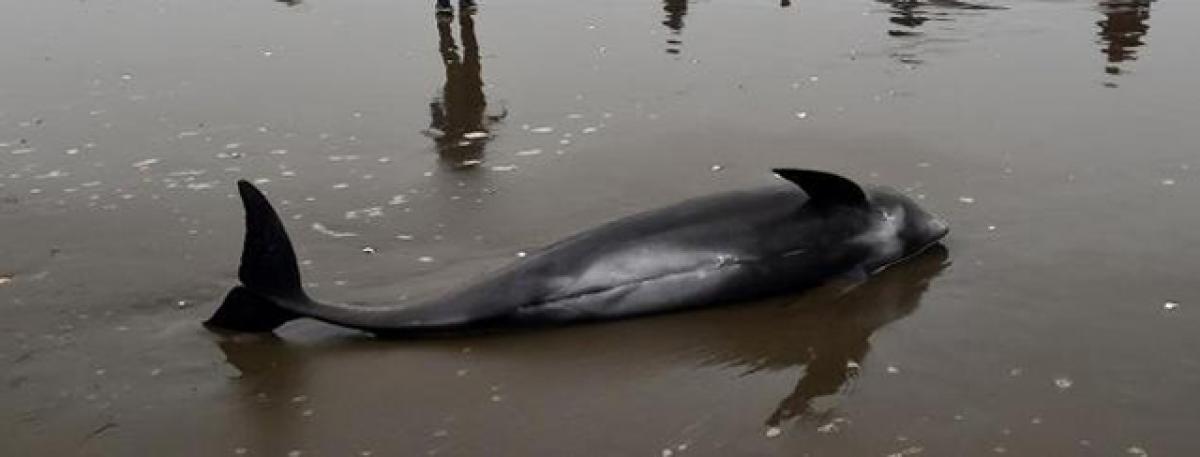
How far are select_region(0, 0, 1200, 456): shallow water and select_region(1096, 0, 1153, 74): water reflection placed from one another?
0.08 m

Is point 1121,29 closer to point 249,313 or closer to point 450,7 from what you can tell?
point 450,7

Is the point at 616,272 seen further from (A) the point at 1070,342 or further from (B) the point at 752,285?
(A) the point at 1070,342

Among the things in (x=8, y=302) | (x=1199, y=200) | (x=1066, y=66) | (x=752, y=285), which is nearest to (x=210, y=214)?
(x=8, y=302)

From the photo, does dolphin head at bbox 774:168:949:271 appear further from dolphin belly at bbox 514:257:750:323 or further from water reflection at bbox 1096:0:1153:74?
water reflection at bbox 1096:0:1153:74

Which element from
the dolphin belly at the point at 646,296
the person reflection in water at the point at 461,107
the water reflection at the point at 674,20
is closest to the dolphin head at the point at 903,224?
the dolphin belly at the point at 646,296

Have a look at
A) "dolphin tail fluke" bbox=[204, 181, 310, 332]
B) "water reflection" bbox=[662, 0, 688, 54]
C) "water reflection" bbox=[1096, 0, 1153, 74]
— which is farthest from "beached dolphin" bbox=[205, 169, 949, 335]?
"water reflection" bbox=[662, 0, 688, 54]

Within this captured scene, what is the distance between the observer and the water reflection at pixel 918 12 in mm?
15364

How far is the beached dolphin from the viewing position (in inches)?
252

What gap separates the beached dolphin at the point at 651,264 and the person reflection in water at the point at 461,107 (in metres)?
3.64

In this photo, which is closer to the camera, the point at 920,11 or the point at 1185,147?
the point at 1185,147

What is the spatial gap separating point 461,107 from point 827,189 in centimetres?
588

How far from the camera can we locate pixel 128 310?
701cm

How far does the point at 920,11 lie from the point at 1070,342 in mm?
11380

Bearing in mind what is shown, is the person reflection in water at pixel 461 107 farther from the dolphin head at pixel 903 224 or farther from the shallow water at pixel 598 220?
the dolphin head at pixel 903 224
